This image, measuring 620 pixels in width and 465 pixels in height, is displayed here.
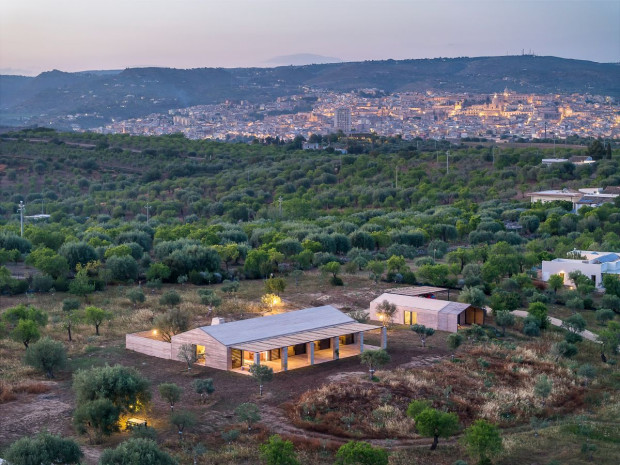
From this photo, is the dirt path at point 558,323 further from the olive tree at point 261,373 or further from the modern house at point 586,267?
the olive tree at point 261,373

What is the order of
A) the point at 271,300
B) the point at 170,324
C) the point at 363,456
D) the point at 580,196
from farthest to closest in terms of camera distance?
1. the point at 580,196
2. the point at 271,300
3. the point at 170,324
4. the point at 363,456

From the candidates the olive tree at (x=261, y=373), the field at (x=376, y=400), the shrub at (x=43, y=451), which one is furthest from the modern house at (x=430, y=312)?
the shrub at (x=43, y=451)

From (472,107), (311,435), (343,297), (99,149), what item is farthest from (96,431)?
(472,107)

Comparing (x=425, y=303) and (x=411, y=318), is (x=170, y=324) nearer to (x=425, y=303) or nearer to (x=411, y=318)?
(x=411, y=318)

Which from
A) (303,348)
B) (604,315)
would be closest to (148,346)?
(303,348)

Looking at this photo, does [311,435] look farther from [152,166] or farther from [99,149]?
[99,149]

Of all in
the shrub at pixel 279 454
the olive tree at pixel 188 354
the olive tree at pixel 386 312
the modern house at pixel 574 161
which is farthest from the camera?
the modern house at pixel 574 161
